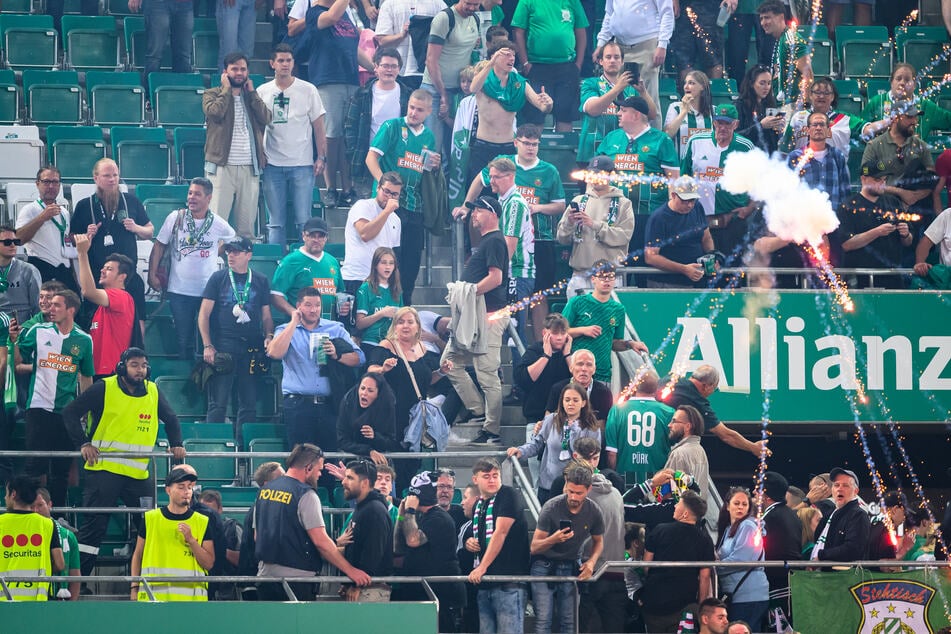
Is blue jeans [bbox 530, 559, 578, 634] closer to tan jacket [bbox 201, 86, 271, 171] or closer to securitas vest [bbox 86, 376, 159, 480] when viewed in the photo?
securitas vest [bbox 86, 376, 159, 480]

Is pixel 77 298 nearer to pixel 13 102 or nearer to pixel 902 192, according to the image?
pixel 13 102

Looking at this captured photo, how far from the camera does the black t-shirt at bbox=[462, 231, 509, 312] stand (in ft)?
45.5

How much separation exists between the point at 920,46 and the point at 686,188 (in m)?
5.37

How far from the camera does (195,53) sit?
18.1m

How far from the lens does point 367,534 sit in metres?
11.3

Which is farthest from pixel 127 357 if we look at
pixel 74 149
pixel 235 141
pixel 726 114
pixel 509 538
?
pixel 726 114

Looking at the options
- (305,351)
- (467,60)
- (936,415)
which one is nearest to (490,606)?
(305,351)

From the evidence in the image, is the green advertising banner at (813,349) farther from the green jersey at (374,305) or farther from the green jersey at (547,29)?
the green jersey at (547,29)

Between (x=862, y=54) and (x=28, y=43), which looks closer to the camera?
(x=28, y=43)

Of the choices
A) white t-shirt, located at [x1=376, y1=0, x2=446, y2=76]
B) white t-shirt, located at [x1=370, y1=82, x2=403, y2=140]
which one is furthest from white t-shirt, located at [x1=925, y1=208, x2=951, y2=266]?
white t-shirt, located at [x1=376, y1=0, x2=446, y2=76]

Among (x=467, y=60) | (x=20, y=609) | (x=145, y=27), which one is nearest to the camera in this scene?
(x=20, y=609)

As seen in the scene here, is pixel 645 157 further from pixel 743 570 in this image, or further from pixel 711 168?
pixel 743 570

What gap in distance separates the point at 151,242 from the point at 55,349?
279cm

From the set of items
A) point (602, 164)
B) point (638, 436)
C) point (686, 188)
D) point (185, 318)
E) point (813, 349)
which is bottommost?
point (638, 436)
